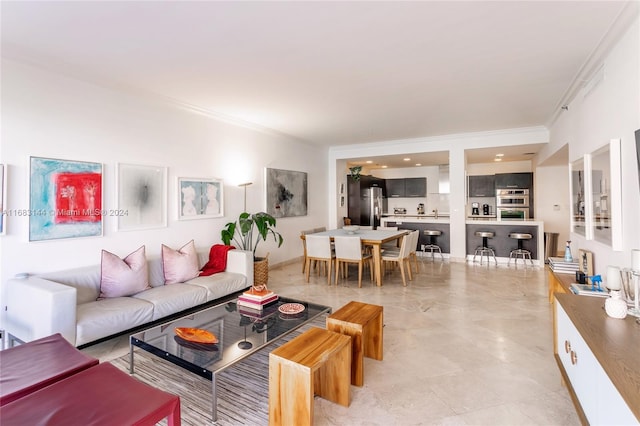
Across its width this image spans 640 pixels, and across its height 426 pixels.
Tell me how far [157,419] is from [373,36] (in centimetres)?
289

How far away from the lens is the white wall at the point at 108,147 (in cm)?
288

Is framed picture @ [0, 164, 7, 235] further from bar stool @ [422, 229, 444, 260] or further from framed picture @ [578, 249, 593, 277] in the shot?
bar stool @ [422, 229, 444, 260]

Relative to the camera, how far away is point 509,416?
74.8 inches

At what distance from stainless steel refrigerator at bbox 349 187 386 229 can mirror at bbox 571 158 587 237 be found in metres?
4.93

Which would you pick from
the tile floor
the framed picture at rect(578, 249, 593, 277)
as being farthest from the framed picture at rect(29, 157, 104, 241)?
the framed picture at rect(578, 249, 593, 277)

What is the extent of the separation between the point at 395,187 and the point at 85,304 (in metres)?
8.67

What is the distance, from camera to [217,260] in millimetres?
4238

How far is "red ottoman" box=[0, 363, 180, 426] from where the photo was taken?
1.31 metres

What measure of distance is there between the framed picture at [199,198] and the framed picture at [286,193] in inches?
45.2

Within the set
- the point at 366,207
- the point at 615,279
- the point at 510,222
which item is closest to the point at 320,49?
the point at 615,279

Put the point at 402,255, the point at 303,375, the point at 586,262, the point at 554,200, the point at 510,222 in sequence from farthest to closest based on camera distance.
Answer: the point at 554,200 < the point at 510,222 < the point at 402,255 < the point at 586,262 < the point at 303,375

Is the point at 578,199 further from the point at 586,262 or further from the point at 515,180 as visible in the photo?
the point at 515,180

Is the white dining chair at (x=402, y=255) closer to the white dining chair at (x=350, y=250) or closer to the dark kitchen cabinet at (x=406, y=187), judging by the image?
the white dining chair at (x=350, y=250)

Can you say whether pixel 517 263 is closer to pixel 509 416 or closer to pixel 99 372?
pixel 509 416
